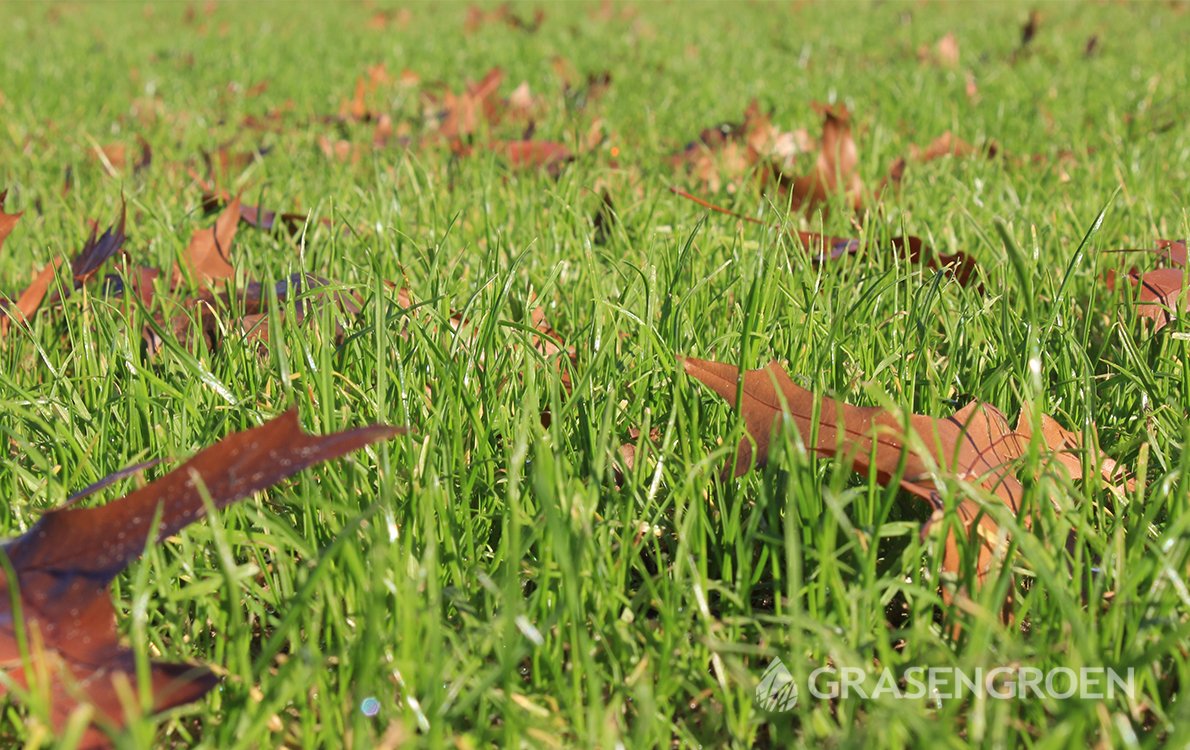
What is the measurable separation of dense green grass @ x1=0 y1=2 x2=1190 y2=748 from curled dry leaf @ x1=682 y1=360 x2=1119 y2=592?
3cm

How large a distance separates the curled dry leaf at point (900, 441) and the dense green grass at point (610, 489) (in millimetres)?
33

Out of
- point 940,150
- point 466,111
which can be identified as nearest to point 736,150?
point 940,150

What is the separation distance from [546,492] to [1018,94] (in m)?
3.31

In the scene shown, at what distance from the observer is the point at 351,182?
2.36m

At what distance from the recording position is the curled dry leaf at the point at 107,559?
82 cm

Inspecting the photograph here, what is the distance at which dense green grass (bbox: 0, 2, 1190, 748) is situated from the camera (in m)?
0.86

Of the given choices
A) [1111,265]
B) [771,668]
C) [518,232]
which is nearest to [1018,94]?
[1111,265]

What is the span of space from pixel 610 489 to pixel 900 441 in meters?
0.28

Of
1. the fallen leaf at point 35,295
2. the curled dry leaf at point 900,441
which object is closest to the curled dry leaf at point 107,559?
the curled dry leaf at point 900,441

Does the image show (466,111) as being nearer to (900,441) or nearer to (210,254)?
(210,254)

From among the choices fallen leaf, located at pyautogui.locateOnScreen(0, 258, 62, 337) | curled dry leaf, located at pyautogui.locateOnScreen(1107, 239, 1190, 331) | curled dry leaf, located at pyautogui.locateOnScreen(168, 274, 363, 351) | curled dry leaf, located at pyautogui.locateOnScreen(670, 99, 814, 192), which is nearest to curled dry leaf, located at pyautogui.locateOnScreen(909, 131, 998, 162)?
curled dry leaf, located at pyautogui.locateOnScreen(670, 99, 814, 192)

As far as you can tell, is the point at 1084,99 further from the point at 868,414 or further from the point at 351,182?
the point at 868,414

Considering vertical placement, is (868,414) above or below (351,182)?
above

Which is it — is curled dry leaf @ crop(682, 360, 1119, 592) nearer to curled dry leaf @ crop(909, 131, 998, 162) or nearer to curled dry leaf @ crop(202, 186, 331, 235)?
curled dry leaf @ crop(202, 186, 331, 235)
